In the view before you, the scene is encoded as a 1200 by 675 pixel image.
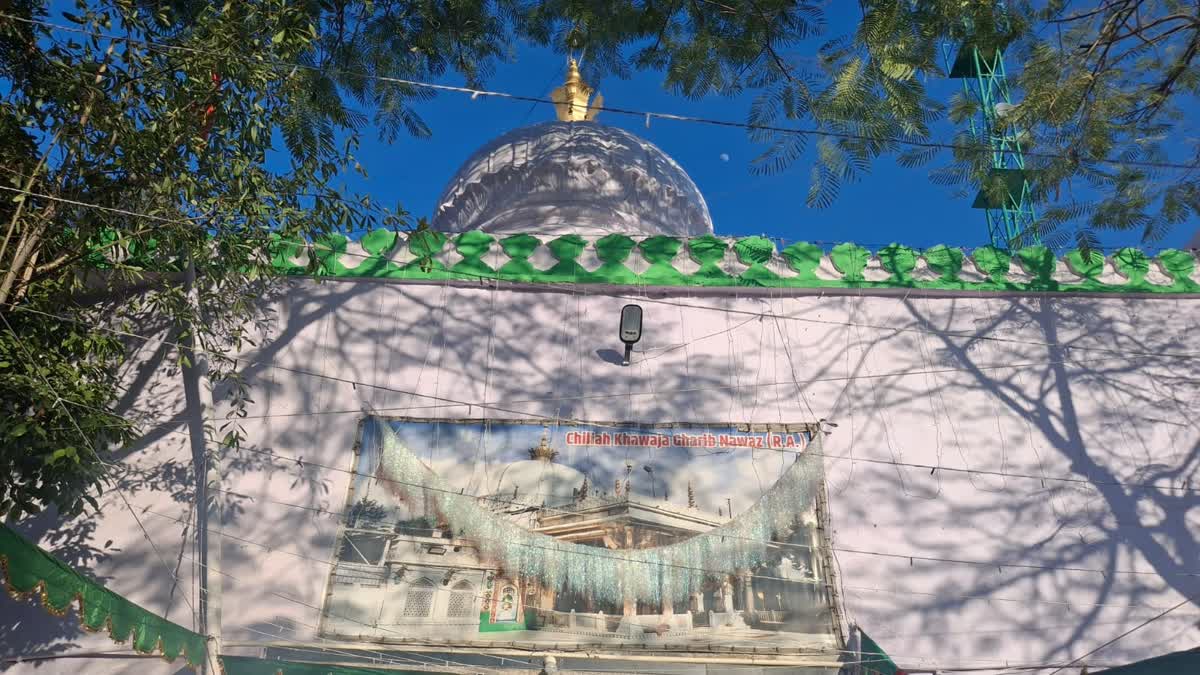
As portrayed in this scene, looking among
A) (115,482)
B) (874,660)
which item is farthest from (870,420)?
(115,482)

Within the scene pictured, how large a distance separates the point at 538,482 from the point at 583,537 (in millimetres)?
444

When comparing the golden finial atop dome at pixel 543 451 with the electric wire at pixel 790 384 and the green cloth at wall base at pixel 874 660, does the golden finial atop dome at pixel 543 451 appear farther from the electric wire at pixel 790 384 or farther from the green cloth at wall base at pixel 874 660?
the green cloth at wall base at pixel 874 660

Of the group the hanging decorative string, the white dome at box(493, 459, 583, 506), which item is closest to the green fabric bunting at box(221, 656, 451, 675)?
the hanging decorative string

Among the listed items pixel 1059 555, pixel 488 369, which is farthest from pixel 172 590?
pixel 1059 555

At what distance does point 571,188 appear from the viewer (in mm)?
8242

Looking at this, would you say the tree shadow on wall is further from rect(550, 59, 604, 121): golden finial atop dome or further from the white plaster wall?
rect(550, 59, 604, 121): golden finial atop dome

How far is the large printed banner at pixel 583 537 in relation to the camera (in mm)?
4914

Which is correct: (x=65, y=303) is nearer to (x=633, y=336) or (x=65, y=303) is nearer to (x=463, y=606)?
(x=463, y=606)

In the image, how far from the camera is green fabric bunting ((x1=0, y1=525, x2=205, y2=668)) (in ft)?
11.8

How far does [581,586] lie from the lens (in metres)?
4.97

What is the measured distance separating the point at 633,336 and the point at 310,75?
8.21 feet

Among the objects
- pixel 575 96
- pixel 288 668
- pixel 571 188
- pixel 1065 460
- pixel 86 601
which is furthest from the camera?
pixel 575 96

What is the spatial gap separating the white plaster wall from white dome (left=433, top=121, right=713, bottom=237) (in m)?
2.16

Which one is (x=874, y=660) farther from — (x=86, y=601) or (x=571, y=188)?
(x=571, y=188)
